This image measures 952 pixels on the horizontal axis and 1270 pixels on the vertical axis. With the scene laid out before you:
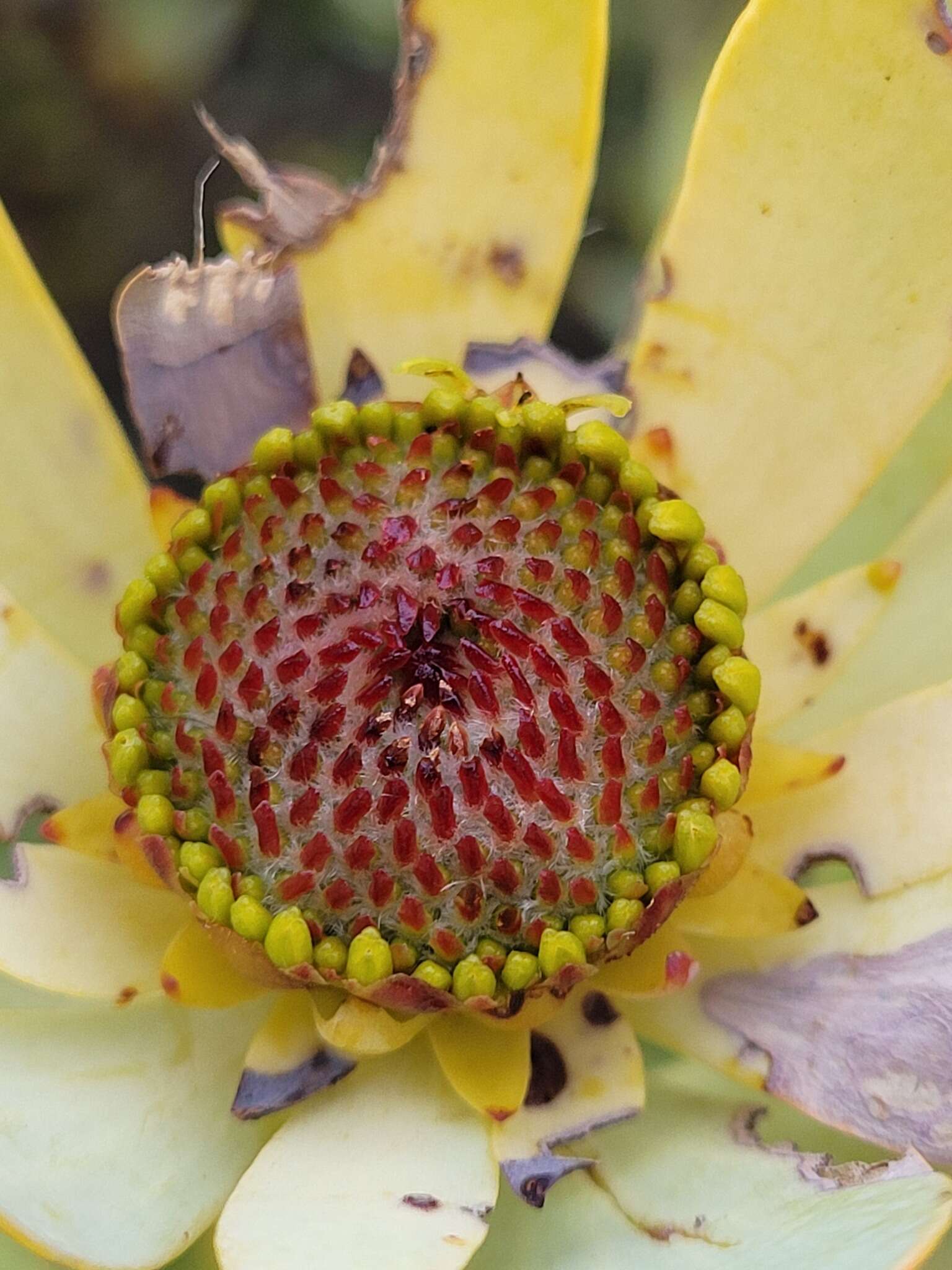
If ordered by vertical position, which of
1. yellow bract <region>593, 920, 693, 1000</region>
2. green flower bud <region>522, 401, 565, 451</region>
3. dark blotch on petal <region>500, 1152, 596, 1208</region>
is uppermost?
green flower bud <region>522, 401, 565, 451</region>

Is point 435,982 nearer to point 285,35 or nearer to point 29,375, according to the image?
point 29,375

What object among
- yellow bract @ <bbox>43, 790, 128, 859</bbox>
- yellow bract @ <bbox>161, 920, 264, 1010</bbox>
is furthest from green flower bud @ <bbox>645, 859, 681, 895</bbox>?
yellow bract @ <bbox>43, 790, 128, 859</bbox>

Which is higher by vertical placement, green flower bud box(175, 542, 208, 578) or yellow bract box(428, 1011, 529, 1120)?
green flower bud box(175, 542, 208, 578)

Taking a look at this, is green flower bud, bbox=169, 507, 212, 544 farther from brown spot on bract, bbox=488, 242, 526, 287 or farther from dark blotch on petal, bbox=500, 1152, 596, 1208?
dark blotch on petal, bbox=500, 1152, 596, 1208

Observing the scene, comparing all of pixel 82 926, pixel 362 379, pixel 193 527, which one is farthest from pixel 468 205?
pixel 82 926

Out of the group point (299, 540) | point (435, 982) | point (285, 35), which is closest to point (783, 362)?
point (299, 540)

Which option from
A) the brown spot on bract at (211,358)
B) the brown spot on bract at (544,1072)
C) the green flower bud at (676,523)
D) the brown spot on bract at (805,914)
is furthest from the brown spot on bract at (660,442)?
the brown spot on bract at (544,1072)
